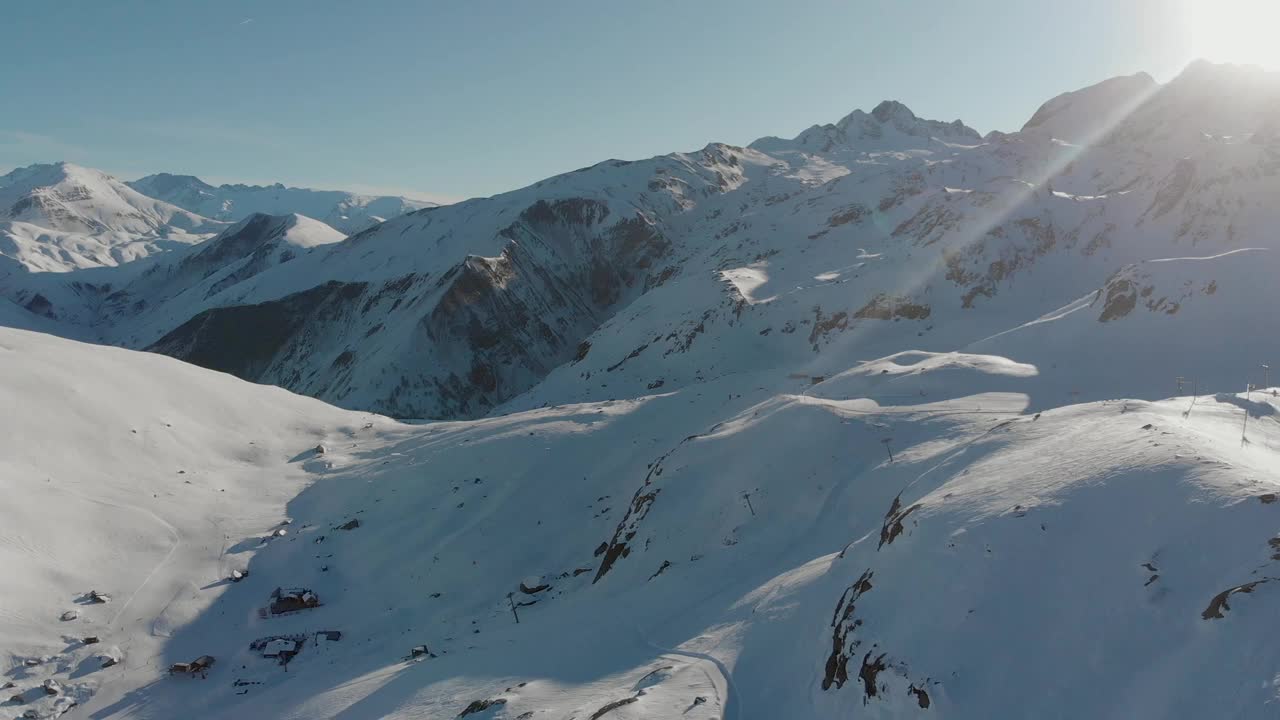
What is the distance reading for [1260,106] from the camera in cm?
9844

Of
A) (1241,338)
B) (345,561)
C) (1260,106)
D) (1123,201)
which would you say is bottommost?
(345,561)

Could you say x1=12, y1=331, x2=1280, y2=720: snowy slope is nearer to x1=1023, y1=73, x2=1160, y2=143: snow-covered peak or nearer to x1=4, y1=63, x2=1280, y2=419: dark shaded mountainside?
x1=4, y1=63, x2=1280, y2=419: dark shaded mountainside

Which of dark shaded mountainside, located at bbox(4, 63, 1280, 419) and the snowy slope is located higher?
dark shaded mountainside, located at bbox(4, 63, 1280, 419)

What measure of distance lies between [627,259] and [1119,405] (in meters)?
132

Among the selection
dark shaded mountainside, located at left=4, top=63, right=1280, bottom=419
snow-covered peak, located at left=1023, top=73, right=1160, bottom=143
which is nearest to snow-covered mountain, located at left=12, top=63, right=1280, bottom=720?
dark shaded mountainside, located at left=4, top=63, right=1280, bottom=419

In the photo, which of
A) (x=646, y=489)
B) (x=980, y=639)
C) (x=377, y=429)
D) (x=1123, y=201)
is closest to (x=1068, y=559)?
(x=980, y=639)

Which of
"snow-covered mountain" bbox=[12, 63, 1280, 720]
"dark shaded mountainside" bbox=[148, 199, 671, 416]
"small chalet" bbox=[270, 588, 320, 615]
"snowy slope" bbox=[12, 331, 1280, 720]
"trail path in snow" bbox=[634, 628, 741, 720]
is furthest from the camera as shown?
"dark shaded mountainside" bbox=[148, 199, 671, 416]

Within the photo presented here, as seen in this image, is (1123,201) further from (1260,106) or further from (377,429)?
(377,429)

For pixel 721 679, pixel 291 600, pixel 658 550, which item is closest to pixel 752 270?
pixel 658 550

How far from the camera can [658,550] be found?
2455 cm

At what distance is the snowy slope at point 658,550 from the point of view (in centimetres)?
1032

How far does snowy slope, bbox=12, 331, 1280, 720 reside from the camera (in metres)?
10.3

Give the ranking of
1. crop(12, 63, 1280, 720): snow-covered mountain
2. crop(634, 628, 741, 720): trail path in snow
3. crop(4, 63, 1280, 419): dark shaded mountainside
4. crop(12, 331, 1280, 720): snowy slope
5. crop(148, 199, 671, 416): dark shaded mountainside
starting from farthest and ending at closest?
crop(148, 199, 671, 416): dark shaded mountainside
crop(4, 63, 1280, 419): dark shaded mountainside
crop(634, 628, 741, 720): trail path in snow
crop(12, 63, 1280, 720): snow-covered mountain
crop(12, 331, 1280, 720): snowy slope

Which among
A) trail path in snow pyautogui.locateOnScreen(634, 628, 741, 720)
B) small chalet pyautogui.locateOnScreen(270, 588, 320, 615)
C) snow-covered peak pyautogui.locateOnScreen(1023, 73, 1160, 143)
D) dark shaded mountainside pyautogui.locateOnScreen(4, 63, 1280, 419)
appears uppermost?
snow-covered peak pyautogui.locateOnScreen(1023, 73, 1160, 143)
